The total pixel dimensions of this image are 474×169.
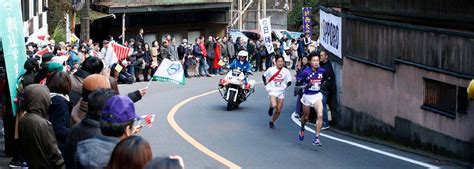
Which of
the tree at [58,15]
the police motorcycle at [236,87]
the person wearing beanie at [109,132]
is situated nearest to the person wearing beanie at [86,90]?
the person wearing beanie at [109,132]

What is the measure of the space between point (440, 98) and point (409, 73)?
4.26ft

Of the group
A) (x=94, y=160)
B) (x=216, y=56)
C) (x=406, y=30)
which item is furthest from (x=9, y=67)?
(x=216, y=56)

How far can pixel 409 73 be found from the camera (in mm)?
17219

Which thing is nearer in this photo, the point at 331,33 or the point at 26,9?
the point at 331,33

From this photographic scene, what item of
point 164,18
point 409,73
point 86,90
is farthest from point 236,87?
point 164,18

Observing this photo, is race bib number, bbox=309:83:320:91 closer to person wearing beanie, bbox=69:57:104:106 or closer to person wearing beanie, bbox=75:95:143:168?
person wearing beanie, bbox=69:57:104:106

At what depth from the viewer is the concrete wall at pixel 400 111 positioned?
15.2 metres

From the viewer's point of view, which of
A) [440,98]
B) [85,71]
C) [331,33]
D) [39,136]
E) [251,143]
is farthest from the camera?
[331,33]

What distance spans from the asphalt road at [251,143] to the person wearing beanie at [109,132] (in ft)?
23.9

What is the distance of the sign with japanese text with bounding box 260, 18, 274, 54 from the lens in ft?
121

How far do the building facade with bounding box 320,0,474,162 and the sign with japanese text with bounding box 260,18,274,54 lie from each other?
50.5ft

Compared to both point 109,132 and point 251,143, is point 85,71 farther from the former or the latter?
point 251,143

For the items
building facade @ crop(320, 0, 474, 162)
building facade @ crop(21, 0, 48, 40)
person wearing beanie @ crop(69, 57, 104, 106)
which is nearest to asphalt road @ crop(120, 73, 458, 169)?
building facade @ crop(320, 0, 474, 162)

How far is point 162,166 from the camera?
17.8ft
